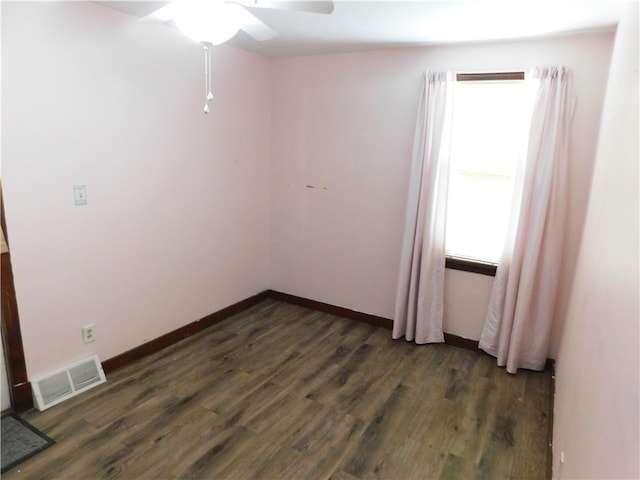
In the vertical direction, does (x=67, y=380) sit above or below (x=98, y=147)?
below

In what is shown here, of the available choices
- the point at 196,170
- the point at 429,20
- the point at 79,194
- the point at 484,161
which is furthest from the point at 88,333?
the point at 484,161

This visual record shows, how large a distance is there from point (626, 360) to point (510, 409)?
1.88 m

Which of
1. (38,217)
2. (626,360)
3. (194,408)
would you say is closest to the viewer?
(626,360)

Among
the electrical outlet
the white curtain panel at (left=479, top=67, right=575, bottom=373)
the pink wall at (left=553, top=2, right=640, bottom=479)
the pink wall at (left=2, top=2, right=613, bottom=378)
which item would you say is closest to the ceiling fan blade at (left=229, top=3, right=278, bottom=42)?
the pink wall at (left=2, top=2, right=613, bottom=378)

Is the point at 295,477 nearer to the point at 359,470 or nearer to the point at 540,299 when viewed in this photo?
the point at 359,470

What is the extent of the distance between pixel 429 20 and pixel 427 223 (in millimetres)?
1398

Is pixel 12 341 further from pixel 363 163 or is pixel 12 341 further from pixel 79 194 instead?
pixel 363 163

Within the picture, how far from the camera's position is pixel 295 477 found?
1982 millimetres

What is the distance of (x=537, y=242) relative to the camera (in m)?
2.81

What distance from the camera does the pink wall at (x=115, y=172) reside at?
2.21m

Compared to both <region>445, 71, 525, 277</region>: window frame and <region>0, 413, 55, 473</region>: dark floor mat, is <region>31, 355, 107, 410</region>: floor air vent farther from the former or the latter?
<region>445, 71, 525, 277</region>: window frame

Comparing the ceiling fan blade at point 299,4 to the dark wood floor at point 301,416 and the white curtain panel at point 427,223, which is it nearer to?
the white curtain panel at point 427,223

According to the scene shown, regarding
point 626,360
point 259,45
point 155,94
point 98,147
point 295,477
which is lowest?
point 295,477

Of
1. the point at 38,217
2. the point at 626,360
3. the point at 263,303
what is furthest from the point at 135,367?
the point at 626,360
